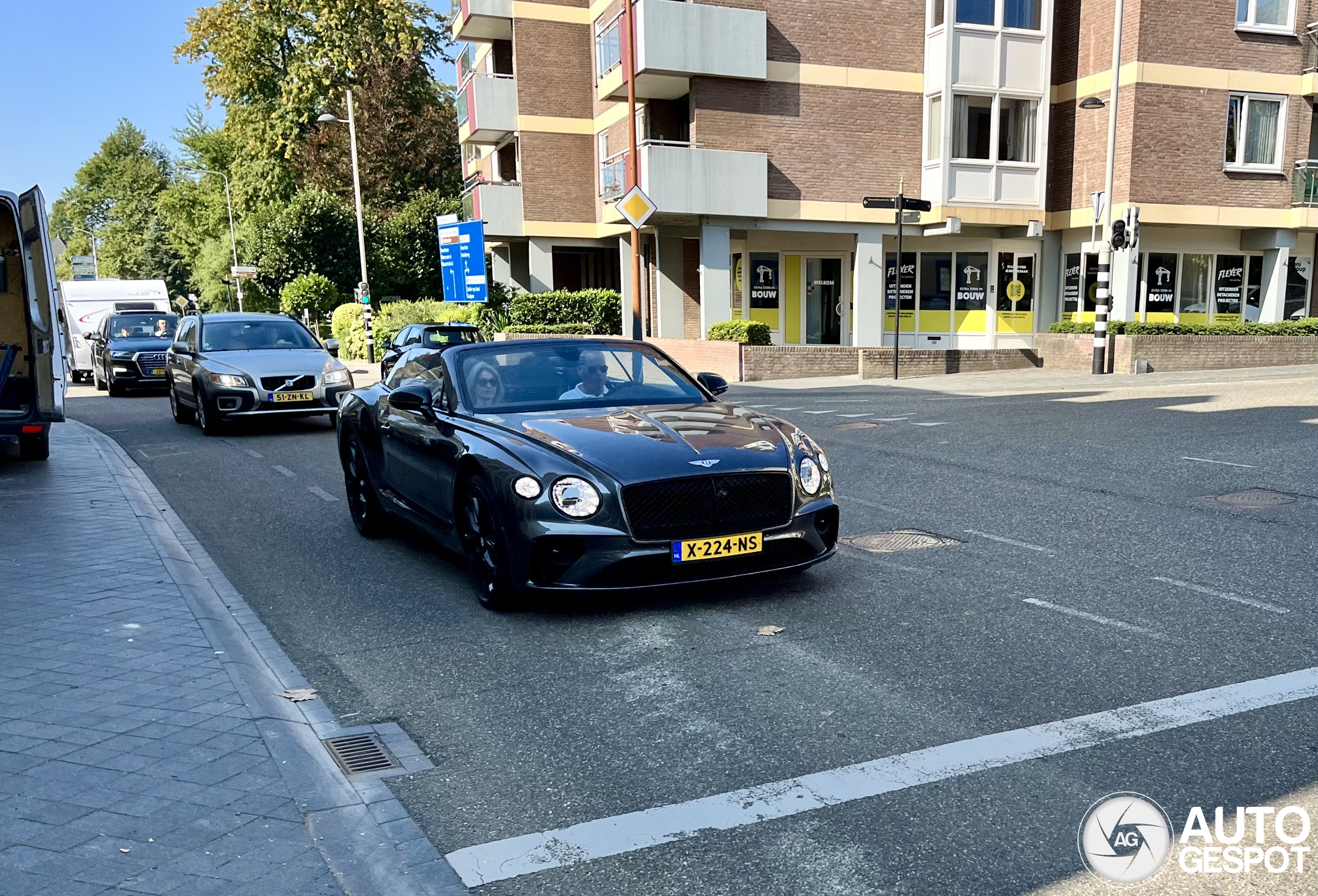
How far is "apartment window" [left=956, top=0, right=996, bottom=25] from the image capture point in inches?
1036

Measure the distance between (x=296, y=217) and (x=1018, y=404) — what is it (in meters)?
38.3

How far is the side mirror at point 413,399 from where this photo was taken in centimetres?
696

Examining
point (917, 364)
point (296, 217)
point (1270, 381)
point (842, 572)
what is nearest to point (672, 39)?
point (917, 364)

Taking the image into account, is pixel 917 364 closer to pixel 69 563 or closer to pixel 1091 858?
pixel 69 563

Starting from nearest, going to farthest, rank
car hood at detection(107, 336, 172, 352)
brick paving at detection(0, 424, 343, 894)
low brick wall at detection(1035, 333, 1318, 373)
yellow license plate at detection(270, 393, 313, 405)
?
brick paving at detection(0, 424, 343, 894)
yellow license plate at detection(270, 393, 313, 405)
low brick wall at detection(1035, 333, 1318, 373)
car hood at detection(107, 336, 172, 352)

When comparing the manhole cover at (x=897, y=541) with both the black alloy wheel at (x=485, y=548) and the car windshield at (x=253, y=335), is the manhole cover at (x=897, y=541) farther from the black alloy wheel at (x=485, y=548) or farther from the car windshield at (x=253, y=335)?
the car windshield at (x=253, y=335)

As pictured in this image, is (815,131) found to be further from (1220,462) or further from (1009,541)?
(1009,541)

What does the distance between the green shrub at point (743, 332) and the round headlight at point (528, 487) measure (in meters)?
17.4

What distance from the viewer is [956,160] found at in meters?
26.6

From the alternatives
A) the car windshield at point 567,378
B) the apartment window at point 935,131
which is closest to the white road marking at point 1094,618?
the car windshield at point 567,378

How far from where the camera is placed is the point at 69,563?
6.97 m

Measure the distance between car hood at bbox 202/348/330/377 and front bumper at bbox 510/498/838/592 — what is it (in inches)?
393

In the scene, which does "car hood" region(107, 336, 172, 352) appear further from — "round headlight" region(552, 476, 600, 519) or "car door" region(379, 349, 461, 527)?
"round headlight" region(552, 476, 600, 519)

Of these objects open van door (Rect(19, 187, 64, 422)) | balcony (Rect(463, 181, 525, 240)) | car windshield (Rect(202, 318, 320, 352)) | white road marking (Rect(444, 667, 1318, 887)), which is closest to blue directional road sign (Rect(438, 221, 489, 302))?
balcony (Rect(463, 181, 525, 240))
